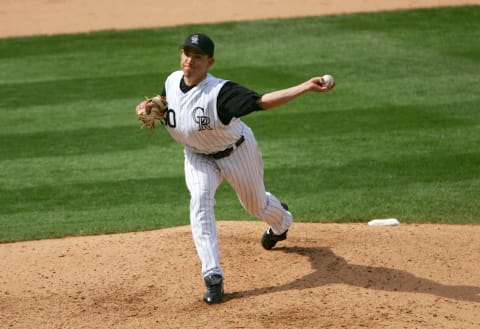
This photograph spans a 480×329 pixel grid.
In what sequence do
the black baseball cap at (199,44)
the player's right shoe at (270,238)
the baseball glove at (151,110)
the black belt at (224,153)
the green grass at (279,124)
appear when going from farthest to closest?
the green grass at (279,124)
the player's right shoe at (270,238)
the black belt at (224,153)
the baseball glove at (151,110)
the black baseball cap at (199,44)

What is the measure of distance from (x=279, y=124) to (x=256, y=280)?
443cm

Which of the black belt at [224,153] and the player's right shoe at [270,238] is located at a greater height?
the black belt at [224,153]

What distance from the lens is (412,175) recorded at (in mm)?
9273

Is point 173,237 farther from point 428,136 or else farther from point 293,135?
point 428,136

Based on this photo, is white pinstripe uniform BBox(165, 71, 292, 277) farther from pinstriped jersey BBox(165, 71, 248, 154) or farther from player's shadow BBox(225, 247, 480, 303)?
player's shadow BBox(225, 247, 480, 303)

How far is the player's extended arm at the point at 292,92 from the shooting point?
586 cm

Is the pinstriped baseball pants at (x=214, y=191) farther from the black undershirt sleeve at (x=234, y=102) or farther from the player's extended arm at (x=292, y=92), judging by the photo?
the player's extended arm at (x=292, y=92)

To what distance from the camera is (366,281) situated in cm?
654

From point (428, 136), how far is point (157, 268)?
14.6ft

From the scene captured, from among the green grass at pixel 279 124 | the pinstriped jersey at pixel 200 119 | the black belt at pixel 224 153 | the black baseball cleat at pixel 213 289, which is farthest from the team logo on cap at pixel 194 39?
the green grass at pixel 279 124

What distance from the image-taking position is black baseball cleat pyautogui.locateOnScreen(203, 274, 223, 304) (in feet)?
20.3

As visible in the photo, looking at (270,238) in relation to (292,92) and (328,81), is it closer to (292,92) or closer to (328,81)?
(292,92)

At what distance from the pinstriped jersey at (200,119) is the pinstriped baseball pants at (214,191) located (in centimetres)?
12

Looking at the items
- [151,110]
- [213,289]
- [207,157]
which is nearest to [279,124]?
[207,157]
